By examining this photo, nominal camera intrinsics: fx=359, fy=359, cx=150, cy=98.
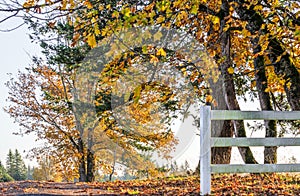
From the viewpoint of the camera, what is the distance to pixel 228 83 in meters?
7.91

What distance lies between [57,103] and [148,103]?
16.2ft

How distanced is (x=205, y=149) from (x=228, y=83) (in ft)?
10.4

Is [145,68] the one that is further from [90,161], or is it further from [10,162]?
[10,162]

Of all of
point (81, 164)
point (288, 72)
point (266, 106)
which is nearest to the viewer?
point (288, 72)

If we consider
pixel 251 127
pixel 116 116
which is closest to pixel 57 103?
pixel 116 116

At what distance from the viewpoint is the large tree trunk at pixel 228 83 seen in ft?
25.0

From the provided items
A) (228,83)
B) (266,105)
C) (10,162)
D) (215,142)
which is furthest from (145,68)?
(10,162)

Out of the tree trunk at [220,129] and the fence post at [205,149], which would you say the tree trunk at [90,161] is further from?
the fence post at [205,149]

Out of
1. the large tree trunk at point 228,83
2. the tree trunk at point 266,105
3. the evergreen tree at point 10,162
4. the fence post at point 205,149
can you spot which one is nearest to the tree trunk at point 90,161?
the large tree trunk at point 228,83

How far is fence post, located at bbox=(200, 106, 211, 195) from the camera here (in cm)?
507

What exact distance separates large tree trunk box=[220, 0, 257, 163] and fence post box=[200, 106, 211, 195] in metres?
2.71

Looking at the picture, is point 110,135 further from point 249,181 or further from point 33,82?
point 249,181

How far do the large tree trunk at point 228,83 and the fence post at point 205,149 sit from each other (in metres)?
2.71

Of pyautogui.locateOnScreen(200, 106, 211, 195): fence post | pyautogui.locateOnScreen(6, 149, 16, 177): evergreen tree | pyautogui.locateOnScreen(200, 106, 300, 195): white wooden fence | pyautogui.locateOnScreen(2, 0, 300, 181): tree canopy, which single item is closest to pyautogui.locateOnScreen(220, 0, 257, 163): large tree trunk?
pyautogui.locateOnScreen(2, 0, 300, 181): tree canopy
